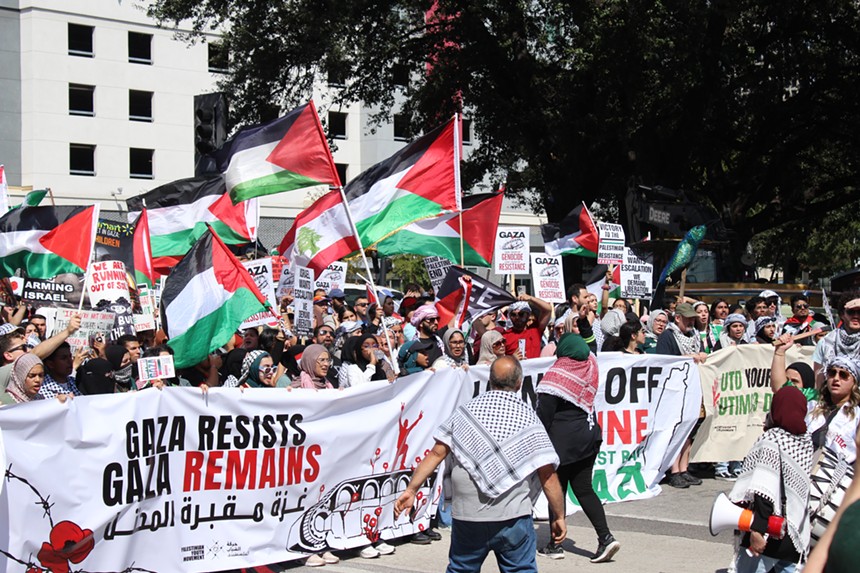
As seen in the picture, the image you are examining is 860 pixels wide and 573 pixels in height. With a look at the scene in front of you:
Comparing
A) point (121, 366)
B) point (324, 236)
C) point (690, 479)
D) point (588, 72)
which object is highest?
point (588, 72)

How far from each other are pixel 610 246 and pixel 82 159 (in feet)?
110

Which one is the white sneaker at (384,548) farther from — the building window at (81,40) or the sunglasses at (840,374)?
the building window at (81,40)

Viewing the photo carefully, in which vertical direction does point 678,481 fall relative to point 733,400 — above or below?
below

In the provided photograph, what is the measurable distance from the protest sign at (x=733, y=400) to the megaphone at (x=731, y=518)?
5.37 meters

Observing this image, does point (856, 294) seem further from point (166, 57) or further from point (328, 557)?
point (166, 57)

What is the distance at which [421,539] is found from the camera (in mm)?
8781

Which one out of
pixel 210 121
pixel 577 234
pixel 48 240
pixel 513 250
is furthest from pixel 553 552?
pixel 577 234

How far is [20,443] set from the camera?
6.52 metres

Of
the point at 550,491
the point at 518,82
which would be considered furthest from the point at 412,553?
the point at 518,82

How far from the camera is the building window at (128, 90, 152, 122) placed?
45562 mm

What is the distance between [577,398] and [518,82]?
16.4 m

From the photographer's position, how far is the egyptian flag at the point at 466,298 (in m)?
10.3

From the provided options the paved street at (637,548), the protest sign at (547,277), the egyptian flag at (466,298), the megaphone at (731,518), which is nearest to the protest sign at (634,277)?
the protest sign at (547,277)

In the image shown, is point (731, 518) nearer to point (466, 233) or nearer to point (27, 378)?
point (27, 378)
